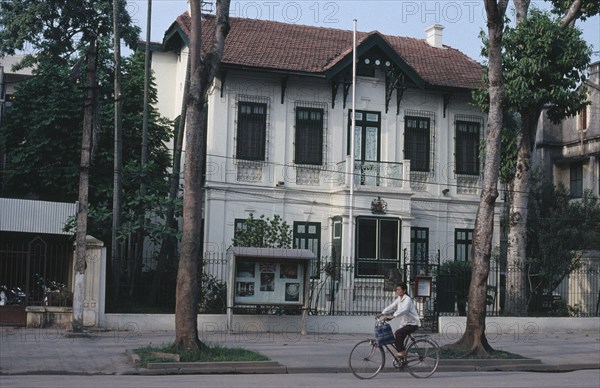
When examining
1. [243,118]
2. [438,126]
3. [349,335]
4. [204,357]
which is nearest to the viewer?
[204,357]

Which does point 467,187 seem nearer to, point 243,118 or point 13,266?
point 243,118

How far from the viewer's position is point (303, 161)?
3216 centimetres

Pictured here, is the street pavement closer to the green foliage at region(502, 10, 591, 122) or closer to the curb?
the curb

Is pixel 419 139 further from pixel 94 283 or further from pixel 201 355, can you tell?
pixel 201 355

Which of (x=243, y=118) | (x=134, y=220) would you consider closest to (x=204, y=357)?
(x=134, y=220)

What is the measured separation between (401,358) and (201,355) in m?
4.09

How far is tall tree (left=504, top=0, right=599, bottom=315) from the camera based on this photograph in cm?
2770

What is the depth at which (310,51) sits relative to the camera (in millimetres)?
33281

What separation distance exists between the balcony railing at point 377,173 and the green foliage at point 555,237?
17.0ft

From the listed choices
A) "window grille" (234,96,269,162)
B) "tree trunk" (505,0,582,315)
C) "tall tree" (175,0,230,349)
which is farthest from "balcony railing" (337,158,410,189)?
"tall tree" (175,0,230,349)

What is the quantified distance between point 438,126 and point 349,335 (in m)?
11.4

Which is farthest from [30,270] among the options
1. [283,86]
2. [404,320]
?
[404,320]

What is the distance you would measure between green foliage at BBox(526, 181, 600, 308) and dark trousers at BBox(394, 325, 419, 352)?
13483 mm

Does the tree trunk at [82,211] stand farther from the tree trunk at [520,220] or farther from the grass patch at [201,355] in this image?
the tree trunk at [520,220]
